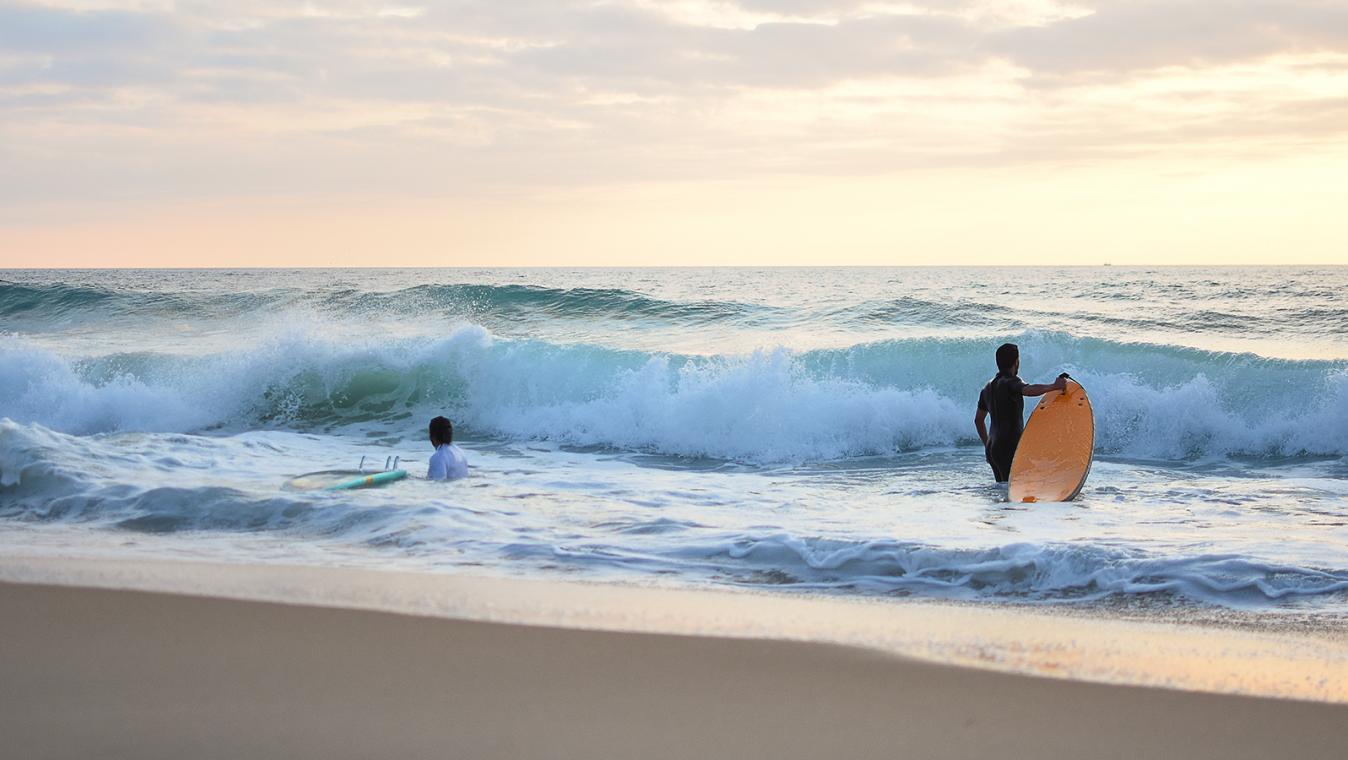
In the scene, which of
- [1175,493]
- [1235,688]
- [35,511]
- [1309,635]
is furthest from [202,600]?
[1175,493]

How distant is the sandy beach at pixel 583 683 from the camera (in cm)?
295

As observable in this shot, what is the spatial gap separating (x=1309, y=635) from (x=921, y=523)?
2.71m

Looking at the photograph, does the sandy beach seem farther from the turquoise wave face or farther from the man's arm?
the turquoise wave face

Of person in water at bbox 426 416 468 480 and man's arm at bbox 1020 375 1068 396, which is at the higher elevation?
man's arm at bbox 1020 375 1068 396

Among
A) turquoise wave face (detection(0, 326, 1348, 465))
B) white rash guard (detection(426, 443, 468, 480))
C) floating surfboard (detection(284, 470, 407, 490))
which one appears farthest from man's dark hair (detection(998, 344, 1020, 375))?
floating surfboard (detection(284, 470, 407, 490))

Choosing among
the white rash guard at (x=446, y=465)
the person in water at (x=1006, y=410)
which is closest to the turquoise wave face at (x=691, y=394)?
the person in water at (x=1006, y=410)

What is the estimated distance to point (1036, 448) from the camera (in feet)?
27.6

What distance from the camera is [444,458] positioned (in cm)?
847

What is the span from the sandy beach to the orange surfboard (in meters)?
3.68

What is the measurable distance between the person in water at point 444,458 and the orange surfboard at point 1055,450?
4140 millimetres

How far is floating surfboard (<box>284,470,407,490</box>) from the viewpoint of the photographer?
24.8 feet

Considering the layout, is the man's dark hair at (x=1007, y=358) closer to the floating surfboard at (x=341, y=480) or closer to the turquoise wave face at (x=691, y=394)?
the turquoise wave face at (x=691, y=394)

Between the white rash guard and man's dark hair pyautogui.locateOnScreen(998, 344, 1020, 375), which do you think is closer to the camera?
the white rash guard

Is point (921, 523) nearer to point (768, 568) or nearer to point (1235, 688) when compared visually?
point (768, 568)
